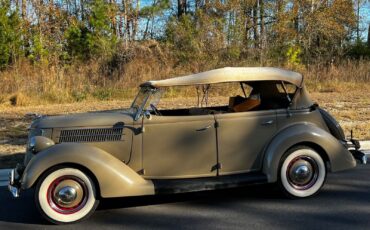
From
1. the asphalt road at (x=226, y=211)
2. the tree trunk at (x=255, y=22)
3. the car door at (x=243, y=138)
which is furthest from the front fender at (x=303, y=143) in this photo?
the tree trunk at (x=255, y=22)

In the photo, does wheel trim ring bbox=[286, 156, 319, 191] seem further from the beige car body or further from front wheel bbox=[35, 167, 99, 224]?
front wheel bbox=[35, 167, 99, 224]

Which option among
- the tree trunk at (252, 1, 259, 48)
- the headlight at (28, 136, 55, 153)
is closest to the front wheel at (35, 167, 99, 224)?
the headlight at (28, 136, 55, 153)

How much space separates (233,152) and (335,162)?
1228 mm

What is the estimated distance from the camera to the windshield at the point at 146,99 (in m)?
5.60

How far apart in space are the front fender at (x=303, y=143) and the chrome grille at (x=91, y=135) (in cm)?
173

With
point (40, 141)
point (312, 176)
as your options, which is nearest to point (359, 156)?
point (312, 176)

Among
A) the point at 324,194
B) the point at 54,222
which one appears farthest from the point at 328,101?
the point at 54,222

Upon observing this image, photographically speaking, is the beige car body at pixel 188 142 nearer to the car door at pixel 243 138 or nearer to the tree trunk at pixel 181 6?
the car door at pixel 243 138

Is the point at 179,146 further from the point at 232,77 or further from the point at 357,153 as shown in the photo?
the point at 357,153

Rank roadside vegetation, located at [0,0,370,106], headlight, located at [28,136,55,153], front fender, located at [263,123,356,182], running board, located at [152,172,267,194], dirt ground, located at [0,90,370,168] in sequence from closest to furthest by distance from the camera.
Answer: headlight, located at [28,136,55,153] → running board, located at [152,172,267,194] → front fender, located at [263,123,356,182] → dirt ground, located at [0,90,370,168] → roadside vegetation, located at [0,0,370,106]

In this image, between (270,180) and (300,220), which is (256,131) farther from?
(300,220)

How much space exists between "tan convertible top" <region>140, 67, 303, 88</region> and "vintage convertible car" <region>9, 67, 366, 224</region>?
12mm

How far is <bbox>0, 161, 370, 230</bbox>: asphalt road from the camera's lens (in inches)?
188

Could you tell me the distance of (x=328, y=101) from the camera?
14.6 metres
